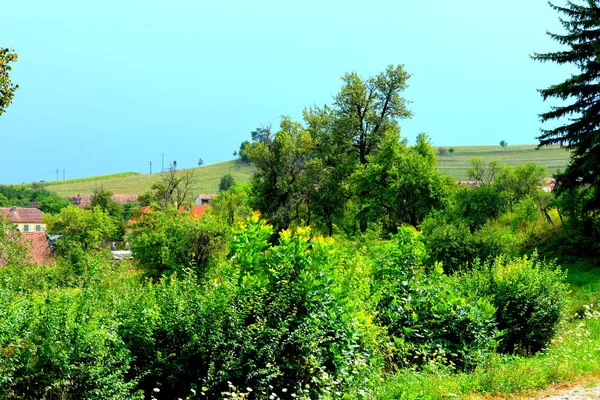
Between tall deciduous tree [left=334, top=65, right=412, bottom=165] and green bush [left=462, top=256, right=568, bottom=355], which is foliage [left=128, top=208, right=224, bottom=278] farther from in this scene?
green bush [left=462, top=256, right=568, bottom=355]

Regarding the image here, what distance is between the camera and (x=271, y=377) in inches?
297

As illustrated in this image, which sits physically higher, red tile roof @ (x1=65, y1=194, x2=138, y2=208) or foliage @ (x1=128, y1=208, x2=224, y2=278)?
red tile roof @ (x1=65, y1=194, x2=138, y2=208)

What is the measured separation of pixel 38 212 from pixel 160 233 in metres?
86.3

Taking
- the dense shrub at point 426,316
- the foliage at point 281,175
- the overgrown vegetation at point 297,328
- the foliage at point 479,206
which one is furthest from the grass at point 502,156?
the dense shrub at point 426,316

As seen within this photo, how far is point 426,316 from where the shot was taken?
1081 cm

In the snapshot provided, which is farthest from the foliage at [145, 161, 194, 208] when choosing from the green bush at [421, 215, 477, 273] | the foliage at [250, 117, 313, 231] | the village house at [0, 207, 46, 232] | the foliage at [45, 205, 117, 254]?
the village house at [0, 207, 46, 232]

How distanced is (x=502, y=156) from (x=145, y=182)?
107590mm

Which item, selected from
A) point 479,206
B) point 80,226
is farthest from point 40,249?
point 479,206

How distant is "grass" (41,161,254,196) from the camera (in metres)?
165

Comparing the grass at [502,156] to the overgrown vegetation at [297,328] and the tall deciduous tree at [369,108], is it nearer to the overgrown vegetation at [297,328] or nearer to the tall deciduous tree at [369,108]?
the tall deciduous tree at [369,108]

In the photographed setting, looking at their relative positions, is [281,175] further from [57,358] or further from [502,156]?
[502,156]

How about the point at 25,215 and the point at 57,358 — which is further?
the point at 25,215

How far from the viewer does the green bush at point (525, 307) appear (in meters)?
12.2

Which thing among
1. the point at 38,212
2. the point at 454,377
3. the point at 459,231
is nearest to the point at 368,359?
the point at 454,377
